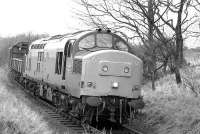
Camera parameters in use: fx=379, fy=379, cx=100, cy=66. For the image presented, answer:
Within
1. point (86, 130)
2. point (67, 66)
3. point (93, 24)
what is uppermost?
point (93, 24)

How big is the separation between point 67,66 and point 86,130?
8.64ft

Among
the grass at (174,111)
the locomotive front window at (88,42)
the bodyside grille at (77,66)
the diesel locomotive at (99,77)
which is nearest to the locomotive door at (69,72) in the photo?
the diesel locomotive at (99,77)

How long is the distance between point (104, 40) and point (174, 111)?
11.2ft

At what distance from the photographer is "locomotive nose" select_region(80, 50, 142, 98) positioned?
38.2 ft

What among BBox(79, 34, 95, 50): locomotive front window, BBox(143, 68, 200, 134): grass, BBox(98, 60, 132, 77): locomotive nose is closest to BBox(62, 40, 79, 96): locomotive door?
Answer: BBox(79, 34, 95, 50): locomotive front window

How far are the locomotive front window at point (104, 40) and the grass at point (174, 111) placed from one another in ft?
9.89

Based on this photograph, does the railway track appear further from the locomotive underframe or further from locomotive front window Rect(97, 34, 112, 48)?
locomotive front window Rect(97, 34, 112, 48)

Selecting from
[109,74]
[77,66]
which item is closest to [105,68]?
[109,74]

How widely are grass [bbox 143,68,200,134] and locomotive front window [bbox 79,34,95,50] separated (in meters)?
3.35

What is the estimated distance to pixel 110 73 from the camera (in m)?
11.8

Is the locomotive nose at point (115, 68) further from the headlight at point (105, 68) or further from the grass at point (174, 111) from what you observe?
the grass at point (174, 111)

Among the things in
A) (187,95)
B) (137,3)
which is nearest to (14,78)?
(137,3)

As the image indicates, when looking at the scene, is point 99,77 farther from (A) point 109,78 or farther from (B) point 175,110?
(B) point 175,110

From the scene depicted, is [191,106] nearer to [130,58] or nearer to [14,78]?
[130,58]
